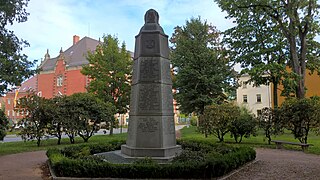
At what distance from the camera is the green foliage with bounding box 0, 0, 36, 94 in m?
14.1

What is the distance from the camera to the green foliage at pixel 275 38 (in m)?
19.7

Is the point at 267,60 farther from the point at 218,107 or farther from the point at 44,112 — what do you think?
the point at 44,112

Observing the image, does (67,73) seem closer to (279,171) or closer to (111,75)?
(111,75)

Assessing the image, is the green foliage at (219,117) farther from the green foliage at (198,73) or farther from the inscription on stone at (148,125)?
the inscription on stone at (148,125)

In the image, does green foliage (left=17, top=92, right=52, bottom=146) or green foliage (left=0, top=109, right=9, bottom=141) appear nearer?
green foliage (left=0, top=109, right=9, bottom=141)

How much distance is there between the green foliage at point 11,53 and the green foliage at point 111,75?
10.7 m

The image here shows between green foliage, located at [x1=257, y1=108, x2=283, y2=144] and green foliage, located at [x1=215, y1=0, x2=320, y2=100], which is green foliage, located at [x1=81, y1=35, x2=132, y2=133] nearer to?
green foliage, located at [x1=215, y1=0, x2=320, y2=100]

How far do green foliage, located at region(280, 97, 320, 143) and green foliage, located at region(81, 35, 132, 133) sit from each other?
15.3m

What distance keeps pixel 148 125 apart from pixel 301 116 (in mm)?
9740

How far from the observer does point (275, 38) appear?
23.3 meters

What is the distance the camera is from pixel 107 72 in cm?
2714

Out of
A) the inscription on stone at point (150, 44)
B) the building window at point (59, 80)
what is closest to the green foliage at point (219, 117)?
the inscription on stone at point (150, 44)

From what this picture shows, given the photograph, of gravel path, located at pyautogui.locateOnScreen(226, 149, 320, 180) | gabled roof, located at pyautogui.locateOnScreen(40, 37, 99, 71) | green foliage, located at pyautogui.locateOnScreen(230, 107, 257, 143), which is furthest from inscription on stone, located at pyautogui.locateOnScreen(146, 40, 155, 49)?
gabled roof, located at pyautogui.locateOnScreen(40, 37, 99, 71)

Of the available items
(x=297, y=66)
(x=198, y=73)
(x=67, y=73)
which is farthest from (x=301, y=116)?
(x=67, y=73)
